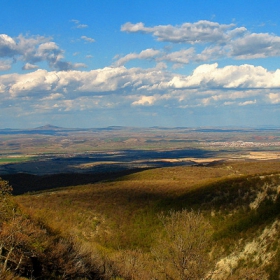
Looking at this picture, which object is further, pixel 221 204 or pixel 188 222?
pixel 221 204

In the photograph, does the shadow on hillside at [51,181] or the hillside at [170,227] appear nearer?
the hillside at [170,227]

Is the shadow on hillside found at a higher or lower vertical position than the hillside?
lower

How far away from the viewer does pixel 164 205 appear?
77062 millimetres

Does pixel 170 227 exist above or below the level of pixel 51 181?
above

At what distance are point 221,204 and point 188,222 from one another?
1145 inches

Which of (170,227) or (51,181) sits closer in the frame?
(170,227)

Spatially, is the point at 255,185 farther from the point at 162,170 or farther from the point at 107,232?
the point at 162,170

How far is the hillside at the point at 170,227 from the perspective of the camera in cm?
4044

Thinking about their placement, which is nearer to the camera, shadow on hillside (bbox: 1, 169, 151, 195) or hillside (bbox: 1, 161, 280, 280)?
hillside (bbox: 1, 161, 280, 280)

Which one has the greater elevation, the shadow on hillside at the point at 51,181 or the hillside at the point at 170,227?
the hillside at the point at 170,227

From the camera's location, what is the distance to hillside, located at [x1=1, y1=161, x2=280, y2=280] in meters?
40.4

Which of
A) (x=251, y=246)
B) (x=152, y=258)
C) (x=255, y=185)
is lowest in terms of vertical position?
(x=152, y=258)

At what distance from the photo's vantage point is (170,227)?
5256cm

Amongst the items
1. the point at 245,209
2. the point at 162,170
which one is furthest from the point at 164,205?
the point at 162,170
